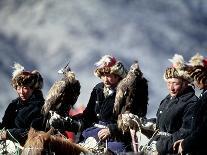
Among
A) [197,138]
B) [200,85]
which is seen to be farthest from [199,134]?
[200,85]

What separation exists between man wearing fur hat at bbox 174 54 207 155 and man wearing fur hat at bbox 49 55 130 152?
1352 mm

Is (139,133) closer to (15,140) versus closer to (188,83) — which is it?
(188,83)

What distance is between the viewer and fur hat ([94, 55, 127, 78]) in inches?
321

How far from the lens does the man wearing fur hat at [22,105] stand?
8508mm

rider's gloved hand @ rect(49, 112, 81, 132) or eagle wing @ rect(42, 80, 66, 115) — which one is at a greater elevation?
eagle wing @ rect(42, 80, 66, 115)

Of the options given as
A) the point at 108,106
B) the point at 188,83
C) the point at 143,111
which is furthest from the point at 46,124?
the point at 188,83

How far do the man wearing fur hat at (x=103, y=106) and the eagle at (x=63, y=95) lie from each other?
24 cm

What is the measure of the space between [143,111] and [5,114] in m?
2.41

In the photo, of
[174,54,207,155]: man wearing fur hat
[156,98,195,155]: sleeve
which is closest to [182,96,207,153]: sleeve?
[174,54,207,155]: man wearing fur hat

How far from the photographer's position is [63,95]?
327 inches

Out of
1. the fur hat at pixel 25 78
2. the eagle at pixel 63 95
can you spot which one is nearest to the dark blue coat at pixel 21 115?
the fur hat at pixel 25 78

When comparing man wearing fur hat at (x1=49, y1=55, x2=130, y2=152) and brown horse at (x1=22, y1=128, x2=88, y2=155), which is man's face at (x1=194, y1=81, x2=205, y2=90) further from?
brown horse at (x1=22, y1=128, x2=88, y2=155)

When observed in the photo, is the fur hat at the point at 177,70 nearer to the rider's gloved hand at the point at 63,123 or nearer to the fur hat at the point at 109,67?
the fur hat at the point at 109,67

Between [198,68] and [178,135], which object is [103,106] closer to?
[178,135]
